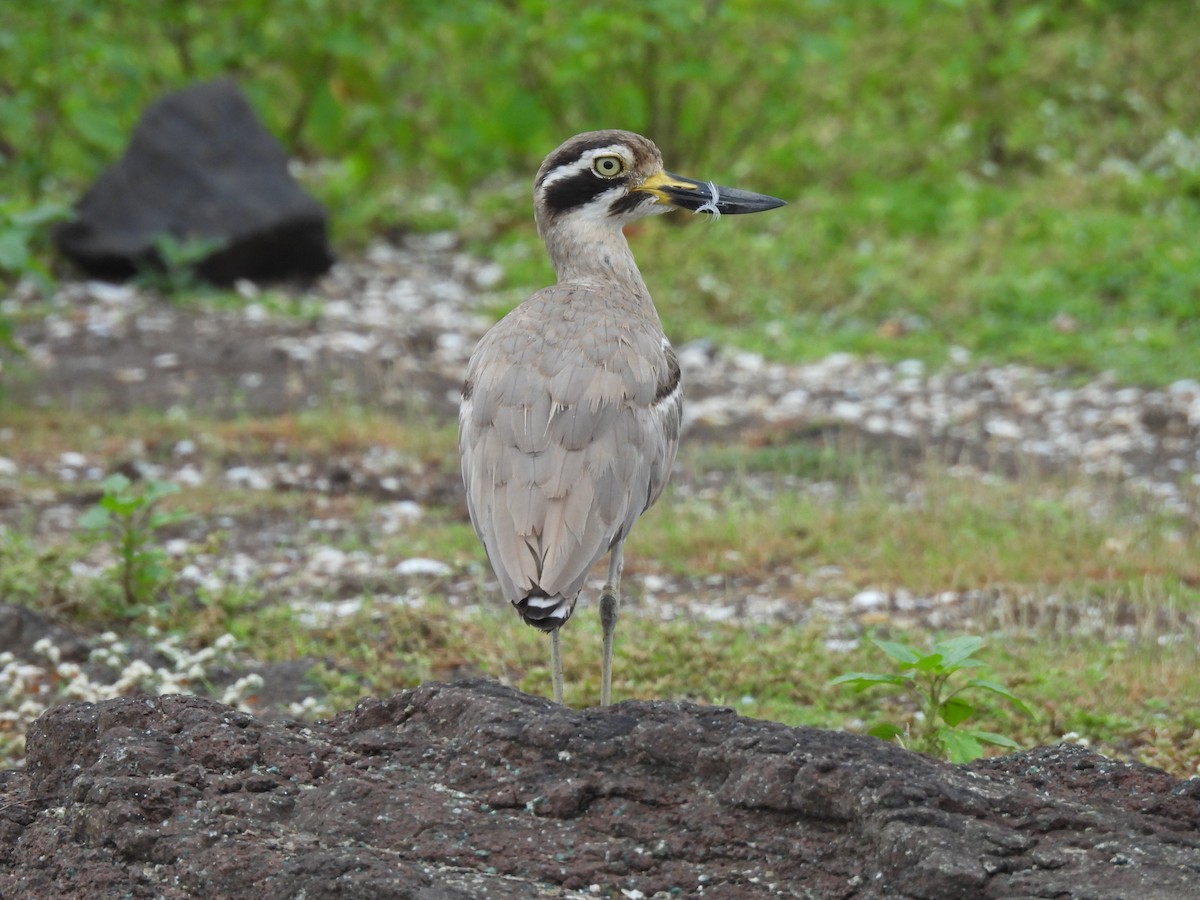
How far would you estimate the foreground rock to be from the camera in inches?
113

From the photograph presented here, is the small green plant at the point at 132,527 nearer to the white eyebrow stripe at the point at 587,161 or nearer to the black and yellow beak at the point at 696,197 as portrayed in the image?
the white eyebrow stripe at the point at 587,161

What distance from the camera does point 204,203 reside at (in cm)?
1270

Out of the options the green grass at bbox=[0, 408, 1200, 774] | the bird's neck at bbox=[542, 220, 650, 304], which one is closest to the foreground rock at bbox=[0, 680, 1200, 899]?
the green grass at bbox=[0, 408, 1200, 774]

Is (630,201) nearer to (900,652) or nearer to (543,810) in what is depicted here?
(900,652)

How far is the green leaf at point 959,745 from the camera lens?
428cm

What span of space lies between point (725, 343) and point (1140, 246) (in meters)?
3.39

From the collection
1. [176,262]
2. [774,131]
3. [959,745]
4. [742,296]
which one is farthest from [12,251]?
[774,131]

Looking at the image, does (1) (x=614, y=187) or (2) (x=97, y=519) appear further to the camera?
(2) (x=97, y=519)

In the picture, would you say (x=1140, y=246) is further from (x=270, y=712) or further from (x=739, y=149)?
(x=270, y=712)

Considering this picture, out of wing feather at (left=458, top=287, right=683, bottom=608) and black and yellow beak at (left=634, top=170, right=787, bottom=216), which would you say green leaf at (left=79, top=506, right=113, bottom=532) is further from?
black and yellow beak at (left=634, top=170, right=787, bottom=216)

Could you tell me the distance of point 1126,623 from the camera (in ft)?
21.5

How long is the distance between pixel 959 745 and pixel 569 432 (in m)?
1.43

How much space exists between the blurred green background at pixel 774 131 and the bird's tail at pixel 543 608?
7.46 m

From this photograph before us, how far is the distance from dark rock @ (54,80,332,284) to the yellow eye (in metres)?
7.20
